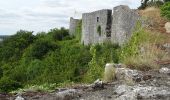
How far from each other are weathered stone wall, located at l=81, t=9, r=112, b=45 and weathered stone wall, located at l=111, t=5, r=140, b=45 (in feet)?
3.64

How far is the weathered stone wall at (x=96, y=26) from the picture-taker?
33188 mm

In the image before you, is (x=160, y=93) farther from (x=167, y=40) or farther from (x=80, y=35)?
(x=80, y=35)

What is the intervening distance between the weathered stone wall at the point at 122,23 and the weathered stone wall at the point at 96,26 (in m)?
1.11

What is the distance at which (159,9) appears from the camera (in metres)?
25.6

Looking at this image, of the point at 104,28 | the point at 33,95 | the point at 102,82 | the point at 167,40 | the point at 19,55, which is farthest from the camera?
the point at 19,55

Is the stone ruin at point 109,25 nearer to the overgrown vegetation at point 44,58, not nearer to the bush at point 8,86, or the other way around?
the overgrown vegetation at point 44,58

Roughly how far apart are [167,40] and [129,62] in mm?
6112

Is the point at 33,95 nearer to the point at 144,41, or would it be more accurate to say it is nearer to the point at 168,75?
the point at 168,75

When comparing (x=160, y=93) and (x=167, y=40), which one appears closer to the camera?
(x=160, y=93)

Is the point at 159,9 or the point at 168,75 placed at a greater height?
the point at 159,9

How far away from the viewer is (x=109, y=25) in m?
33.1

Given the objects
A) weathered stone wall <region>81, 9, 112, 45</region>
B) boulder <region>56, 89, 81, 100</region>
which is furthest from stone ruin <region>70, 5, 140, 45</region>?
boulder <region>56, 89, 81, 100</region>

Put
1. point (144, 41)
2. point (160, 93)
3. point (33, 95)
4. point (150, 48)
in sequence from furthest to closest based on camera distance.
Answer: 1. point (144, 41)
2. point (150, 48)
3. point (33, 95)
4. point (160, 93)

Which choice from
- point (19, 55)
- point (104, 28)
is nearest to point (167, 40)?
point (104, 28)
